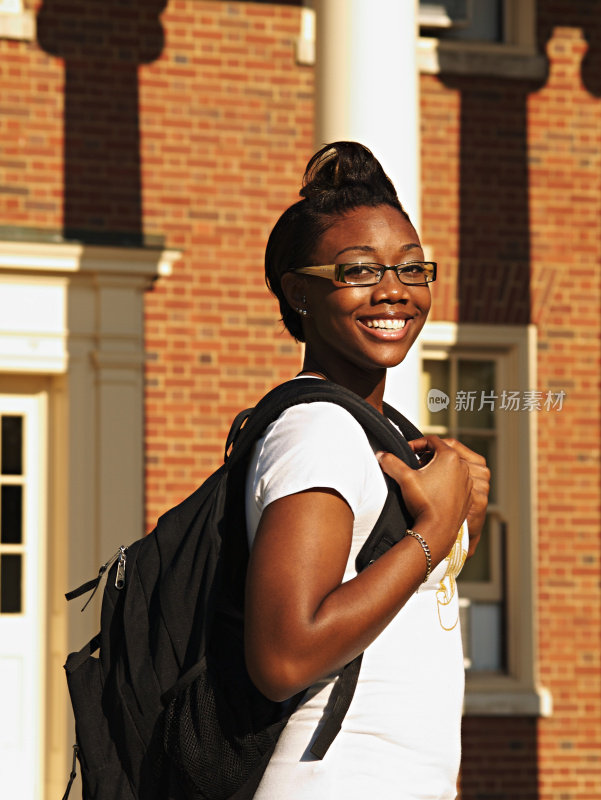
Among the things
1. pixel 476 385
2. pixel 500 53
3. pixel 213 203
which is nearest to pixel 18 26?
pixel 213 203

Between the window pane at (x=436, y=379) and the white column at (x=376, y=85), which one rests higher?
the white column at (x=376, y=85)

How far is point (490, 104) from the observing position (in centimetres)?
837

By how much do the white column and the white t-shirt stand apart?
11.5 feet

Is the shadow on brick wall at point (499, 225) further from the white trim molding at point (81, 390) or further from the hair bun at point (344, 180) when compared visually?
the hair bun at point (344, 180)

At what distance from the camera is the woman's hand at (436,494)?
193cm

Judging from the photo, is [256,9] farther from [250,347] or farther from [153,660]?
[153,660]

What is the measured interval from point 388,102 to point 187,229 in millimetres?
2530

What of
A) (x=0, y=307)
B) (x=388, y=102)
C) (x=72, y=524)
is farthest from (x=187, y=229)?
(x=388, y=102)

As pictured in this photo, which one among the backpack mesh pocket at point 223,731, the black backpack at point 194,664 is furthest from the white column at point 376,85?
the backpack mesh pocket at point 223,731

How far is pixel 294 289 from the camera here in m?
2.17

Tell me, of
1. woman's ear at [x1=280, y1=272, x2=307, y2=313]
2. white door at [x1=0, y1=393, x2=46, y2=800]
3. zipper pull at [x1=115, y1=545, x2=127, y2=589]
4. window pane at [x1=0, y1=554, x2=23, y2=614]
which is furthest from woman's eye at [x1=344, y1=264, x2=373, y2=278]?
window pane at [x1=0, y1=554, x2=23, y2=614]

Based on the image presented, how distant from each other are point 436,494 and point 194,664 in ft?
1.46

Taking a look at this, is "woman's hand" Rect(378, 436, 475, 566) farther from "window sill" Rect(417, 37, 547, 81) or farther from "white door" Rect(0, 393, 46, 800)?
"window sill" Rect(417, 37, 547, 81)

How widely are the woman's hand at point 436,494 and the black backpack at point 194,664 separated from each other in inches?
1.1
